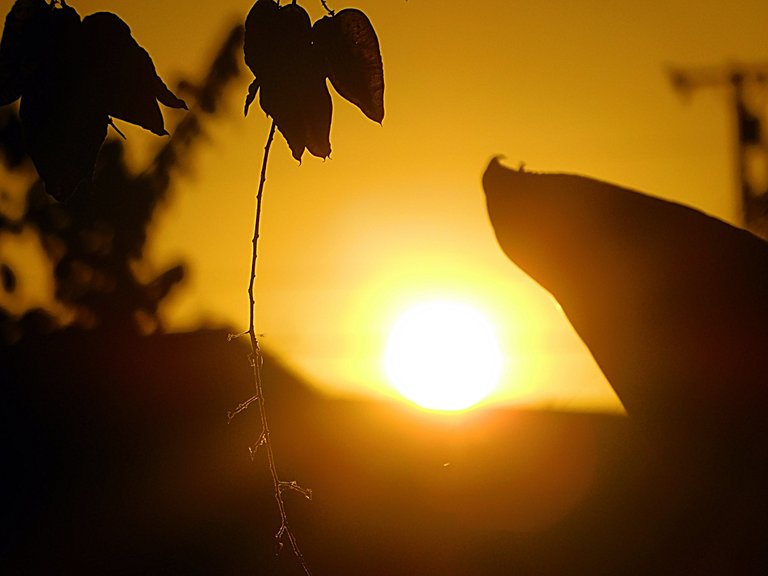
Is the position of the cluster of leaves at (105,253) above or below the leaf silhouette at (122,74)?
above

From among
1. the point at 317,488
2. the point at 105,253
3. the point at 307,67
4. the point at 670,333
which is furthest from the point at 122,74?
the point at 317,488

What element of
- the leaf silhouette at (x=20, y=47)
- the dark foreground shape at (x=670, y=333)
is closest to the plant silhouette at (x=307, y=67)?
the leaf silhouette at (x=20, y=47)

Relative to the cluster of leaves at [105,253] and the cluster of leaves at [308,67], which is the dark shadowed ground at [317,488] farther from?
the cluster of leaves at [308,67]

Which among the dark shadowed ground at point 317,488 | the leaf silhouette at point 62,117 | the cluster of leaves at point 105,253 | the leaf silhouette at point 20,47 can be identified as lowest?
the dark shadowed ground at point 317,488

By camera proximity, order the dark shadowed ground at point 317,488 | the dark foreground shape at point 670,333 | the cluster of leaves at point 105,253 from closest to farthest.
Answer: the dark foreground shape at point 670,333 < the dark shadowed ground at point 317,488 < the cluster of leaves at point 105,253

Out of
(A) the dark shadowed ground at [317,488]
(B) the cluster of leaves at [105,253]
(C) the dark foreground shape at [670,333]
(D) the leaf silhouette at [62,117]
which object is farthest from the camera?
(B) the cluster of leaves at [105,253]

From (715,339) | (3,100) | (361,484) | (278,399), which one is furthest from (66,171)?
(278,399)

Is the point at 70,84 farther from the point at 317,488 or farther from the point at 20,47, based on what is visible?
the point at 317,488

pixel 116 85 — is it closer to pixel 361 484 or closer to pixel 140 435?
pixel 361 484
